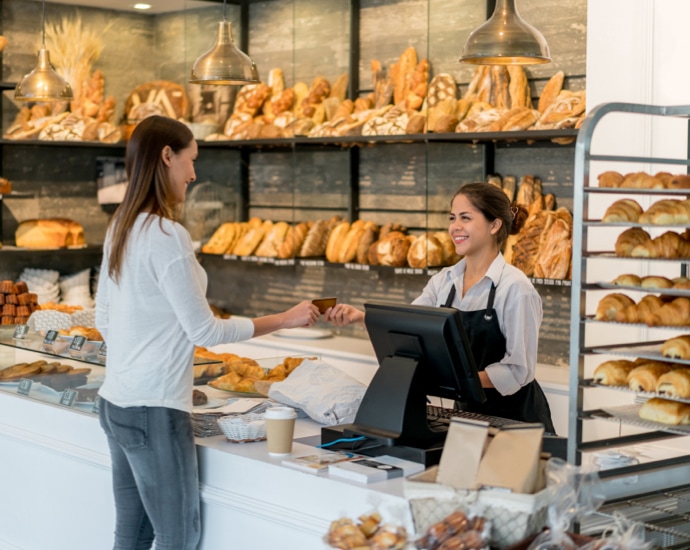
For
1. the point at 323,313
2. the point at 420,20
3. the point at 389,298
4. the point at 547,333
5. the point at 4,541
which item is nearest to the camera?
the point at 323,313

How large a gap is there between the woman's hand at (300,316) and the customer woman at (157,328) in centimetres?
20

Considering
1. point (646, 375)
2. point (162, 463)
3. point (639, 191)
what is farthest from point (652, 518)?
point (162, 463)

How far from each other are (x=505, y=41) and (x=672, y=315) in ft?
4.27

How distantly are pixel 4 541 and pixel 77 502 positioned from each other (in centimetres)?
64

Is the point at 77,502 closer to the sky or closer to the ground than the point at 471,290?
closer to the ground

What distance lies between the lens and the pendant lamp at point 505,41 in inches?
124

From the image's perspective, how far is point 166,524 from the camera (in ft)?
8.40

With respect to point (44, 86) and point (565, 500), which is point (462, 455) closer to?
point (565, 500)

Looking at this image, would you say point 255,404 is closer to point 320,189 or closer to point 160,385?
point 160,385

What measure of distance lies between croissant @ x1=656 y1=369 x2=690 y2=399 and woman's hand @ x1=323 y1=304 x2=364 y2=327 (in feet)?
3.89

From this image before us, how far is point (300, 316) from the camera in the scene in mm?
2803

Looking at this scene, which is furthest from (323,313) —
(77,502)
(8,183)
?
(8,183)

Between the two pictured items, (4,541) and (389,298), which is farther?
(389,298)

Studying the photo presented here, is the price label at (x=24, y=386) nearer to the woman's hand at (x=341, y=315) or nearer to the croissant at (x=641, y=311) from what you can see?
the woman's hand at (x=341, y=315)
